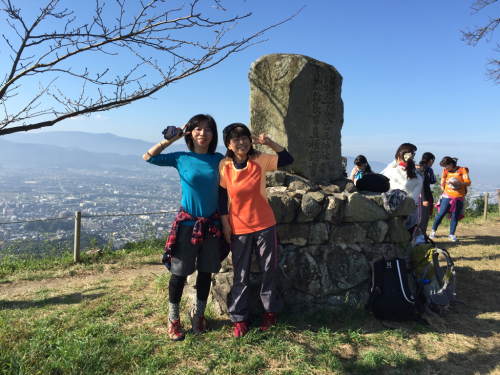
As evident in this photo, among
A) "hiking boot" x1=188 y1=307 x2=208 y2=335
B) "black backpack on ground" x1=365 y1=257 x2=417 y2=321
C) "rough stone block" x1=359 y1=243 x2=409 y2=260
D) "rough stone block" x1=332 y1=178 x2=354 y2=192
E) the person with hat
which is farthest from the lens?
"rough stone block" x1=332 y1=178 x2=354 y2=192

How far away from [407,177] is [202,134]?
10.8 feet

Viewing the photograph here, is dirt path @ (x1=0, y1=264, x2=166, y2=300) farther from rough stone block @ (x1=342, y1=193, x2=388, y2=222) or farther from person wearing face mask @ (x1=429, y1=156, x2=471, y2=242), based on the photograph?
person wearing face mask @ (x1=429, y1=156, x2=471, y2=242)

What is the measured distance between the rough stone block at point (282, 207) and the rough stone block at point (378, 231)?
3.34ft

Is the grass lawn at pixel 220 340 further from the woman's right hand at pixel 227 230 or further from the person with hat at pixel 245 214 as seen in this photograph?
the woman's right hand at pixel 227 230

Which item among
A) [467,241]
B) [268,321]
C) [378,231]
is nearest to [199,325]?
[268,321]

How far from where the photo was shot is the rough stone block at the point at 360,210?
3.54 m

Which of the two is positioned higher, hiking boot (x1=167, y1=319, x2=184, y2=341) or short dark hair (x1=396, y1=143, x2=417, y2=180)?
short dark hair (x1=396, y1=143, x2=417, y2=180)

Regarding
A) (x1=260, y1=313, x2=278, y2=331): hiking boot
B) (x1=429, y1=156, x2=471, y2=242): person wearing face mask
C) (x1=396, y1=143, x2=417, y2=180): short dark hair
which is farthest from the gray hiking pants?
(x1=429, y1=156, x2=471, y2=242): person wearing face mask

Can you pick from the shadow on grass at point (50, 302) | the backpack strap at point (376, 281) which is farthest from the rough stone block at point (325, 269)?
the shadow on grass at point (50, 302)

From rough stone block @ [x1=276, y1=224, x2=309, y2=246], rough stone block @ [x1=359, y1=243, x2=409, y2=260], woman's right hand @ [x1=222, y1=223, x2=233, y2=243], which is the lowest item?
rough stone block @ [x1=359, y1=243, x2=409, y2=260]

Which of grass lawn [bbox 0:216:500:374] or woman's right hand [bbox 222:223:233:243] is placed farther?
woman's right hand [bbox 222:223:233:243]

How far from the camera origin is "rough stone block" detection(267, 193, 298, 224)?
3277 mm

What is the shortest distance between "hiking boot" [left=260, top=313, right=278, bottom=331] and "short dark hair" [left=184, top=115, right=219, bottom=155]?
159cm

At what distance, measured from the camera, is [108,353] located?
2459mm
